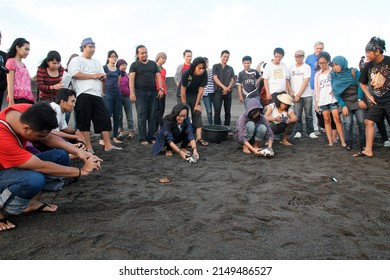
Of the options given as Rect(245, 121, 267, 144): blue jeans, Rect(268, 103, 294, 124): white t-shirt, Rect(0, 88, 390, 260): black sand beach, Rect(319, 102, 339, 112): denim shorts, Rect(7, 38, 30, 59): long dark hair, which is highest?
Rect(7, 38, 30, 59): long dark hair

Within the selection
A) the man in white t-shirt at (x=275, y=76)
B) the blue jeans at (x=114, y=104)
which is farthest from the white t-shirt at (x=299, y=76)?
the blue jeans at (x=114, y=104)

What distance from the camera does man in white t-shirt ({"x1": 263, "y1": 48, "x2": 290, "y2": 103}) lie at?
600cm

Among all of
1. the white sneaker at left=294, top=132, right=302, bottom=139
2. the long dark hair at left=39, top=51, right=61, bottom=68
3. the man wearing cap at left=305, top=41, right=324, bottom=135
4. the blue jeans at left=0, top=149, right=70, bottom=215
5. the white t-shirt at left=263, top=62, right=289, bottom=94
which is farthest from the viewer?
the man wearing cap at left=305, top=41, right=324, bottom=135

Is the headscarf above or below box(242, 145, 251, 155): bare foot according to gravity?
above

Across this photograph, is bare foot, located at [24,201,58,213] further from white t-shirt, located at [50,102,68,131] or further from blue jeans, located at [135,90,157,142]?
blue jeans, located at [135,90,157,142]

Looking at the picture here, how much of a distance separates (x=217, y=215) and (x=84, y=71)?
10.4 ft

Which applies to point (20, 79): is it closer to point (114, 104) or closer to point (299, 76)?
point (114, 104)

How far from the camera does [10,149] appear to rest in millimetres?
2246

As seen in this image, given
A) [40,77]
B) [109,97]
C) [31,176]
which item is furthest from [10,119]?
[109,97]

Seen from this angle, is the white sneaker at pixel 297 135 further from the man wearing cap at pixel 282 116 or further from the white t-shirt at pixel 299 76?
the white t-shirt at pixel 299 76

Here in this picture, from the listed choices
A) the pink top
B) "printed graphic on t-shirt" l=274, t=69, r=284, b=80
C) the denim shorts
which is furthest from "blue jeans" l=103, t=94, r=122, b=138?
the denim shorts

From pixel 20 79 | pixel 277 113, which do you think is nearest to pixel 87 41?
pixel 20 79

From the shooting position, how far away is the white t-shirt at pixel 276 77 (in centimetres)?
600

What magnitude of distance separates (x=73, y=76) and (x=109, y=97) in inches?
45.5
